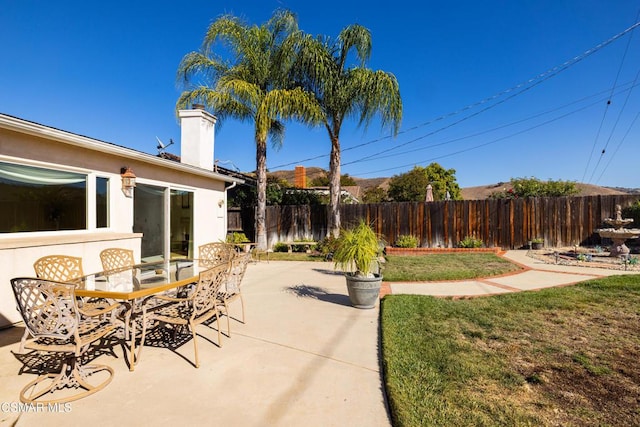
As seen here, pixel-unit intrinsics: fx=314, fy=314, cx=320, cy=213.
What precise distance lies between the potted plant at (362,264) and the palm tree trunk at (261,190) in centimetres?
703

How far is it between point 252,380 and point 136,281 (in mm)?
1939

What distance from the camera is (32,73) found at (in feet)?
33.6

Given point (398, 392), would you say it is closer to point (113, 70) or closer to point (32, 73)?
point (32, 73)

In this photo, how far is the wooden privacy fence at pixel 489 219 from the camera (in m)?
11.2

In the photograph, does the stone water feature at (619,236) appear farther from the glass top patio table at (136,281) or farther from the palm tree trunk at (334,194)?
the glass top patio table at (136,281)

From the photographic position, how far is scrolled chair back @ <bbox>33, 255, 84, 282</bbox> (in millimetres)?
3707

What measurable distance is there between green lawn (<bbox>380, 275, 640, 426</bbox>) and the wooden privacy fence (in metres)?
6.27

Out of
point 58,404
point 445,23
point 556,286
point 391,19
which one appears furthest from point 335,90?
point 58,404

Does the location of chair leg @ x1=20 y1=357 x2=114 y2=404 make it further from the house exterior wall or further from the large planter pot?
the large planter pot

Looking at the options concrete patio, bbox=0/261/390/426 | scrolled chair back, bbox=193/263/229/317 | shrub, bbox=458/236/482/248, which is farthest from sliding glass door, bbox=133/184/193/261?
shrub, bbox=458/236/482/248

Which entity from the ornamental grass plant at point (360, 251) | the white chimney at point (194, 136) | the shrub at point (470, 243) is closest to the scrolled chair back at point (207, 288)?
the ornamental grass plant at point (360, 251)

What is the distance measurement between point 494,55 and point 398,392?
1545 cm

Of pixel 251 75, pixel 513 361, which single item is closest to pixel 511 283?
pixel 513 361

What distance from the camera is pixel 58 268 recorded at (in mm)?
3902
